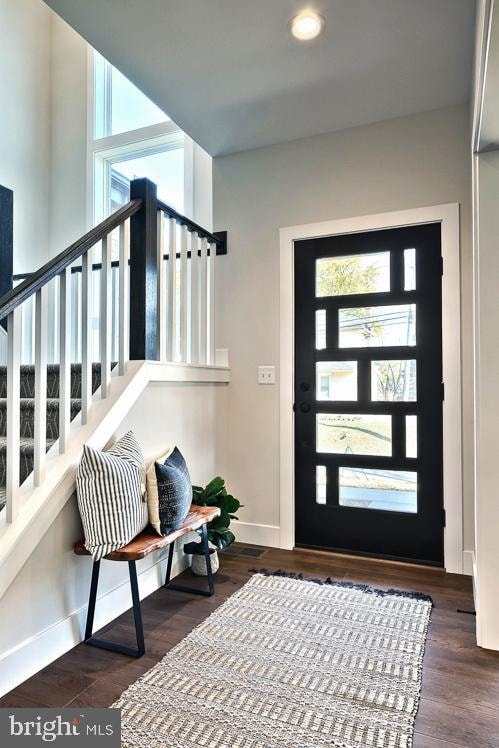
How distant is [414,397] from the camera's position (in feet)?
9.28

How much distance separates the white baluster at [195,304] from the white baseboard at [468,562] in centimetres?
194

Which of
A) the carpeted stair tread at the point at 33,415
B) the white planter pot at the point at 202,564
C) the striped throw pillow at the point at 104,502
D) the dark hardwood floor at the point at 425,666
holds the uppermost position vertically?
the carpeted stair tread at the point at 33,415

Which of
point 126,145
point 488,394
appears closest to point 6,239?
point 126,145

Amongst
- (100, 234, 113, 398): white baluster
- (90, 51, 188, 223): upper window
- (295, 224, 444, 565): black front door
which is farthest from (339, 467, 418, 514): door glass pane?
(90, 51, 188, 223): upper window

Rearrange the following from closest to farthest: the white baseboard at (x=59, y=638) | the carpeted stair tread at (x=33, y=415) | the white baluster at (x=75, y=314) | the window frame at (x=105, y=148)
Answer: the white baseboard at (x=59, y=638), the carpeted stair tread at (x=33, y=415), the white baluster at (x=75, y=314), the window frame at (x=105, y=148)

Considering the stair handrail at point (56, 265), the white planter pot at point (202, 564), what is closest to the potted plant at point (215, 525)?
the white planter pot at point (202, 564)

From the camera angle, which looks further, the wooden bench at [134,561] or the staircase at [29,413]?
the staircase at [29,413]

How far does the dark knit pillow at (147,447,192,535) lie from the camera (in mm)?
2080

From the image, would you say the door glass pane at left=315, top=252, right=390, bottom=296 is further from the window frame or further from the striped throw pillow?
the window frame

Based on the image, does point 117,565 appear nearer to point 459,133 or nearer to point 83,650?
point 83,650

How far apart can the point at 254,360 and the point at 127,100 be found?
293cm

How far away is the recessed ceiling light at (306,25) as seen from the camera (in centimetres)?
211

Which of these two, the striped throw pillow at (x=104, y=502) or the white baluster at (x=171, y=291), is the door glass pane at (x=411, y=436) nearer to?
the white baluster at (x=171, y=291)

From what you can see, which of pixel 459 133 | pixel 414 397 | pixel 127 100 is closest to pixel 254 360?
pixel 414 397
